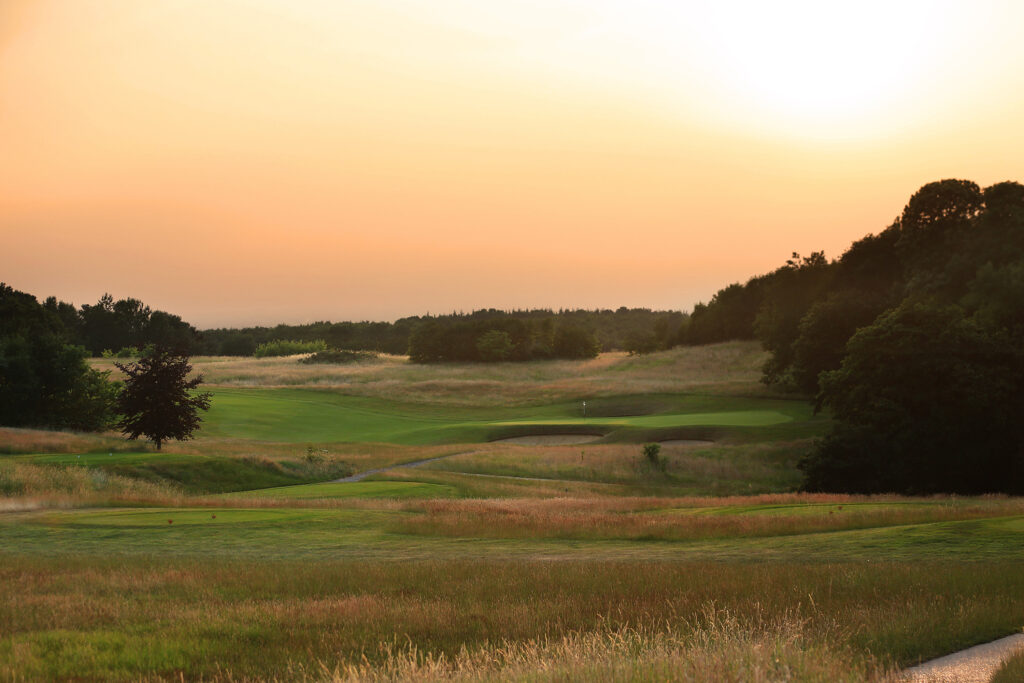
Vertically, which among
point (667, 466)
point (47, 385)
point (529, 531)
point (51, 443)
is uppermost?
point (47, 385)

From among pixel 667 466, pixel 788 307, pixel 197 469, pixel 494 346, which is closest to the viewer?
pixel 197 469

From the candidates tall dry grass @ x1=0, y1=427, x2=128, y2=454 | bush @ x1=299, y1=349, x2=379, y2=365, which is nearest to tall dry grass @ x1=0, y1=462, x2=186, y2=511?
tall dry grass @ x1=0, y1=427, x2=128, y2=454

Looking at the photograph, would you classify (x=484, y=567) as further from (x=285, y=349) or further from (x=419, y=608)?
(x=285, y=349)

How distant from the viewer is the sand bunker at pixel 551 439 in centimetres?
6216

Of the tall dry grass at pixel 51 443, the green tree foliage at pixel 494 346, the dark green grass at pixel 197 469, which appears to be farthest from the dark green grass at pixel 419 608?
the green tree foliage at pixel 494 346

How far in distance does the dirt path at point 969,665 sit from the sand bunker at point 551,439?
50.9 m

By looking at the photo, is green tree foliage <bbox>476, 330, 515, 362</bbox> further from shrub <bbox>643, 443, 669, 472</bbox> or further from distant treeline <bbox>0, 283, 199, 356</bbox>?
shrub <bbox>643, 443, 669, 472</bbox>

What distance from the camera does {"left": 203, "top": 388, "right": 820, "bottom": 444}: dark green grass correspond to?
6250cm

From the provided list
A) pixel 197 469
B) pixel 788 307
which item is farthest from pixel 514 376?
pixel 197 469

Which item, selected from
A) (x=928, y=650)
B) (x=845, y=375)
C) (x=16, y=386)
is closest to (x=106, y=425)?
(x=16, y=386)

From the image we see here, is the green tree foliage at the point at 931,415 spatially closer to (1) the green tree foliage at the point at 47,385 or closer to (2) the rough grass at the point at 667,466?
(2) the rough grass at the point at 667,466

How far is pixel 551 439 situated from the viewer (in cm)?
6312

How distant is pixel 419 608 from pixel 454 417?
218 ft

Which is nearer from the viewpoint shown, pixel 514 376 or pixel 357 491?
pixel 357 491
